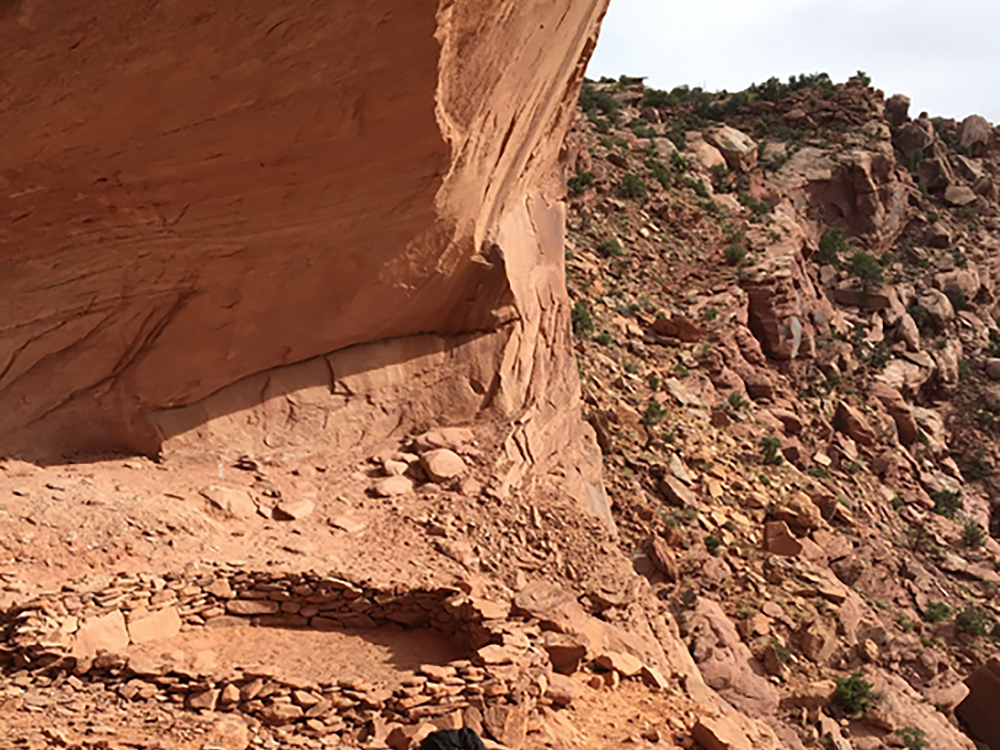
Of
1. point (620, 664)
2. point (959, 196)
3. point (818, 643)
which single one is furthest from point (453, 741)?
point (959, 196)

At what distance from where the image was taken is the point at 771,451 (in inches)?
612

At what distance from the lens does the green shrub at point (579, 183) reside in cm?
2011

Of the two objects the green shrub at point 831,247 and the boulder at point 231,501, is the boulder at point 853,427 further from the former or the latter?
the boulder at point 231,501

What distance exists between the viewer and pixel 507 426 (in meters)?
10.2

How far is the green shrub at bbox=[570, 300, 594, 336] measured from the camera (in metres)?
16.1

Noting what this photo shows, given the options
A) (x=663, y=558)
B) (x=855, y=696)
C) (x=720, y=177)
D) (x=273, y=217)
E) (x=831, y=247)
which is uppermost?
(x=720, y=177)

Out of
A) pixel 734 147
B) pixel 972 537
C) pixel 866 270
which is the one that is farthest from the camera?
pixel 734 147

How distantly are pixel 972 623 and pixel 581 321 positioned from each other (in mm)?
8335

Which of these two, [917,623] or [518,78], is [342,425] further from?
[917,623]

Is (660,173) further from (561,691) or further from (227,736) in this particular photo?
(227,736)

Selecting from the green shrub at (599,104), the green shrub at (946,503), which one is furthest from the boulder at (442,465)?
the green shrub at (599,104)

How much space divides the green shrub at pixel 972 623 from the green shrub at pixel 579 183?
11574mm

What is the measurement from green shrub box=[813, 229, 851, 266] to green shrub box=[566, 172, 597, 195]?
9522 mm

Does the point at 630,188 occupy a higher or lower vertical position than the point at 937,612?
higher
